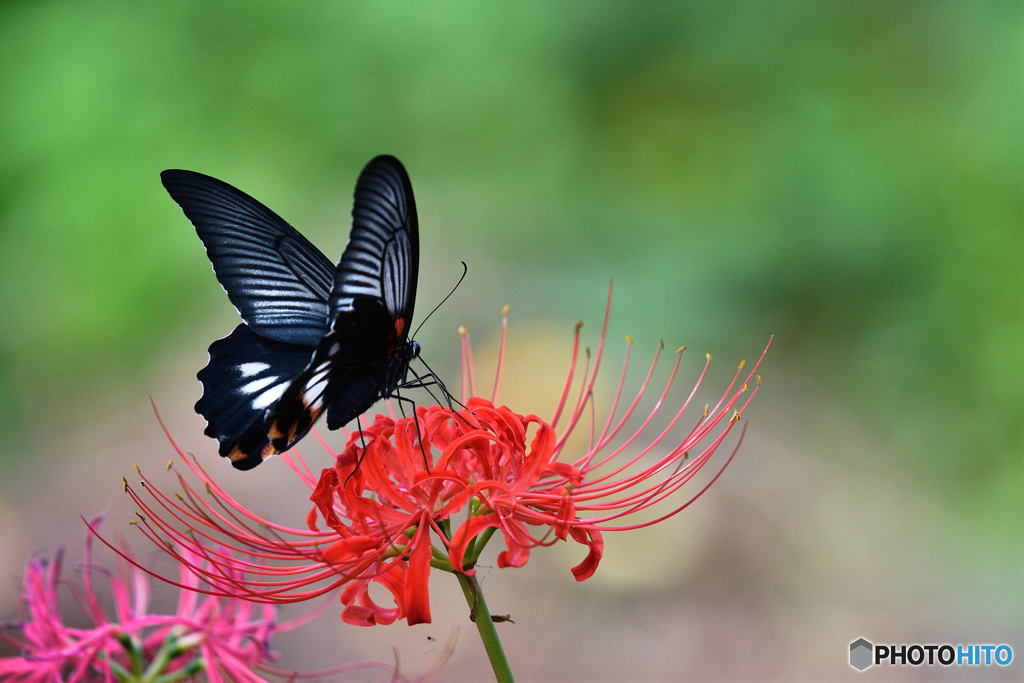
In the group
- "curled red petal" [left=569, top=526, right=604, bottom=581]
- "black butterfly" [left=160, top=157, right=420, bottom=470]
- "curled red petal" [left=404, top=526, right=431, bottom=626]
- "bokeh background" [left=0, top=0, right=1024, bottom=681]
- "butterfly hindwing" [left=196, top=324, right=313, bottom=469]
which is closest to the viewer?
"curled red petal" [left=404, top=526, right=431, bottom=626]

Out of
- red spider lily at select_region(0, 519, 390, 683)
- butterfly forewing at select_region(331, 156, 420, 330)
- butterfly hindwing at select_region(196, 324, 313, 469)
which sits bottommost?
red spider lily at select_region(0, 519, 390, 683)

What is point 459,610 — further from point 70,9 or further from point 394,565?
point 70,9

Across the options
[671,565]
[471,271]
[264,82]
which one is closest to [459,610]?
[671,565]

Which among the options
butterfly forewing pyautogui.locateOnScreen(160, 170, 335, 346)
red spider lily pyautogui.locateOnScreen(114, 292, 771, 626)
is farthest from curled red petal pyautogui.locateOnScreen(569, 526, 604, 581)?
butterfly forewing pyautogui.locateOnScreen(160, 170, 335, 346)

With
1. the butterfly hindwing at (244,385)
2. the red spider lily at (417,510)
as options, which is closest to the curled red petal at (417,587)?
the red spider lily at (417,510)

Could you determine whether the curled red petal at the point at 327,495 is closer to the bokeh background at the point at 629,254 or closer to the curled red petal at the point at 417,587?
the curled red petal at the point at 417,587

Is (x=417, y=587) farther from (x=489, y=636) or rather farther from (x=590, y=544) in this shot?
(x=590, y=544)

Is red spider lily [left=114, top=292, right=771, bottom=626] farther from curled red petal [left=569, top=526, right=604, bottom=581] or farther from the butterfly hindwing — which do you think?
the butterfly hindwing
